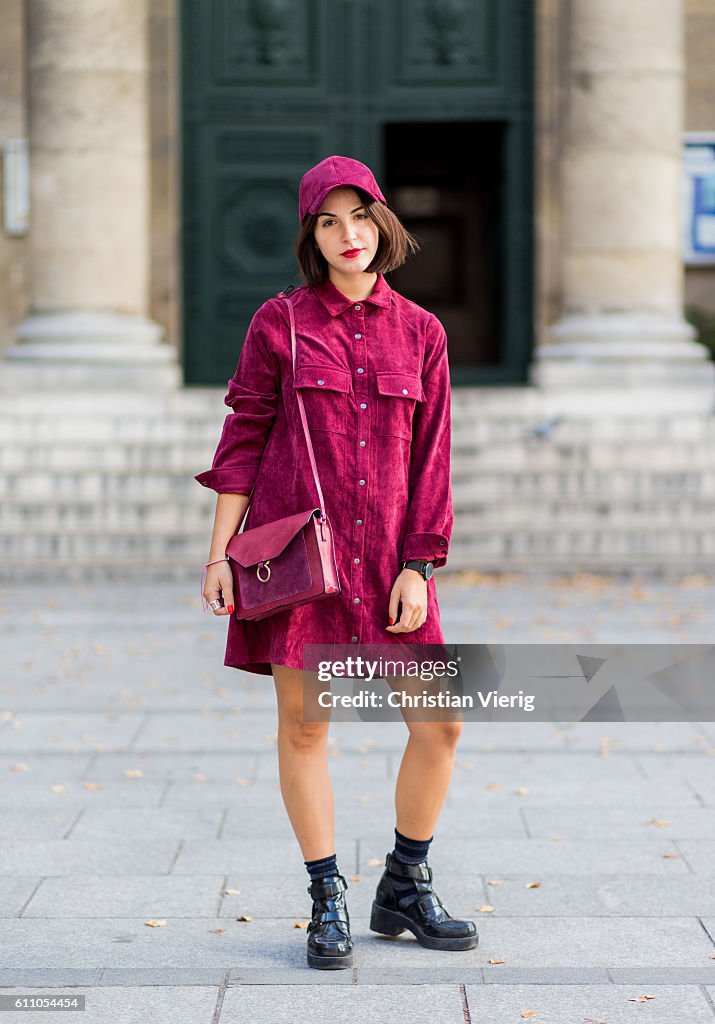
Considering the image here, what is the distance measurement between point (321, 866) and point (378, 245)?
1632mm

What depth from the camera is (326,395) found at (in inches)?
168

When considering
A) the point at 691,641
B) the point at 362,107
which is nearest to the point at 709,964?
the point at 691,641

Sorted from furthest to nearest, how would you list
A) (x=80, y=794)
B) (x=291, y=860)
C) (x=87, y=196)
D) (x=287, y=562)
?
(x=87, y=196), (x=80, y=794), (x=291, y=860), (x=287, y=562)

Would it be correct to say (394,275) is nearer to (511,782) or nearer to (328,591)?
(511,782)

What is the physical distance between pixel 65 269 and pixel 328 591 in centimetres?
1105

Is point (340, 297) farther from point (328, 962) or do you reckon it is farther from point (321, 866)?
point (328, 962)

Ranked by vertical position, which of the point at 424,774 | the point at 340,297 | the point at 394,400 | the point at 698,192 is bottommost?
the point at 424,774

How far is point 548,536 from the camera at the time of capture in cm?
1299

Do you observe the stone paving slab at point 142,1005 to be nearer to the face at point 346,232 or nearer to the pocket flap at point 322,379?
the pocket flap at point 322,379

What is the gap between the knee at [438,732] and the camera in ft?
14.3

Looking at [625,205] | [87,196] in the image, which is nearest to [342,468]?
[87,196]

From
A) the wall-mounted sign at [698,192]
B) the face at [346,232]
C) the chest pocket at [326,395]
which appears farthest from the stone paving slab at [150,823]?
the wall-mounted sign at [698,192]

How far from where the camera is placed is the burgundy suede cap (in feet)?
14.0

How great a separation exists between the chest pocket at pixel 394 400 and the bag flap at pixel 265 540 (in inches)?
12.0
